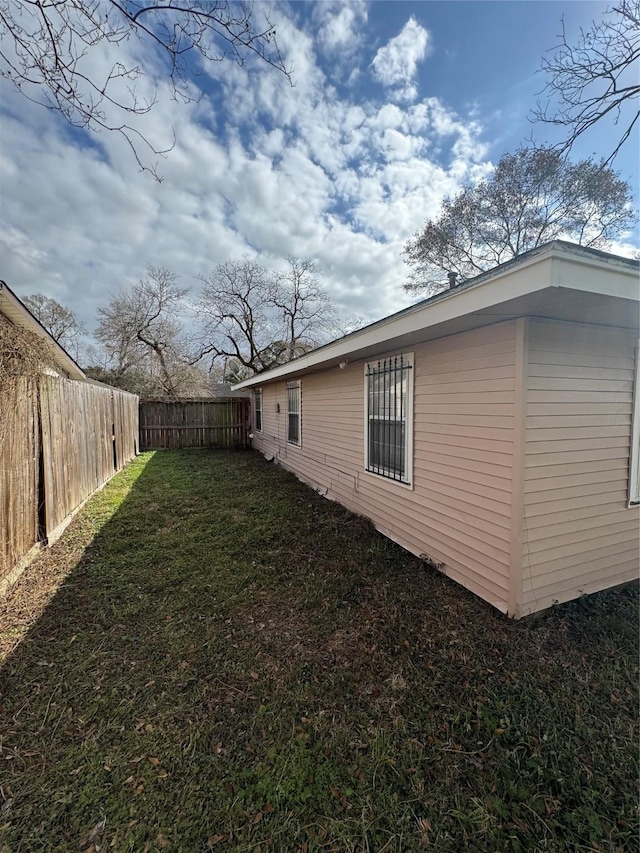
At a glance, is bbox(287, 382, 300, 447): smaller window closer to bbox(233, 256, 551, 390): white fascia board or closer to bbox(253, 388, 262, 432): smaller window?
bbox(253, 388, 262, 432): smaller window

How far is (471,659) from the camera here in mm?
2457

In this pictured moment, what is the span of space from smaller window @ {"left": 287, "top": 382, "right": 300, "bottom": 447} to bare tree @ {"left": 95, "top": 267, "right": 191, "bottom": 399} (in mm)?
12167

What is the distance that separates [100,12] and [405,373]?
3.54 metres

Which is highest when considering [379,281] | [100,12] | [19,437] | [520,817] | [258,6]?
[379,281]

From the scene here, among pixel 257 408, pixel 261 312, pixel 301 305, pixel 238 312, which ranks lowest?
pixel 257 408

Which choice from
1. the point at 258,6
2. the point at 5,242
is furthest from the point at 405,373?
the point at 5,242

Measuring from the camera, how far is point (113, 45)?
6.61 feet

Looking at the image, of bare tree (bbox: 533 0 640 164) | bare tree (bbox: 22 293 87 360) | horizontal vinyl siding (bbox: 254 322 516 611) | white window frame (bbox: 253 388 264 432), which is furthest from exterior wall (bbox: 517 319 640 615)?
bare tree (bbox: 22 293 87 360)

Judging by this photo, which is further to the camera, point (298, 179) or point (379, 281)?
point (379, 281)

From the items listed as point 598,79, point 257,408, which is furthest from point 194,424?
point 598,79

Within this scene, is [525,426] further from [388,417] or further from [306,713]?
[306,713]

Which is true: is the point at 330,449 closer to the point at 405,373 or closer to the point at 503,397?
the point at 405,373

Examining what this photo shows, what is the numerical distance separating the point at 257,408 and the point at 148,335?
11.3 m

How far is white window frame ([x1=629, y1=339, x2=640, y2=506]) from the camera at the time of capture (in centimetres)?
332
